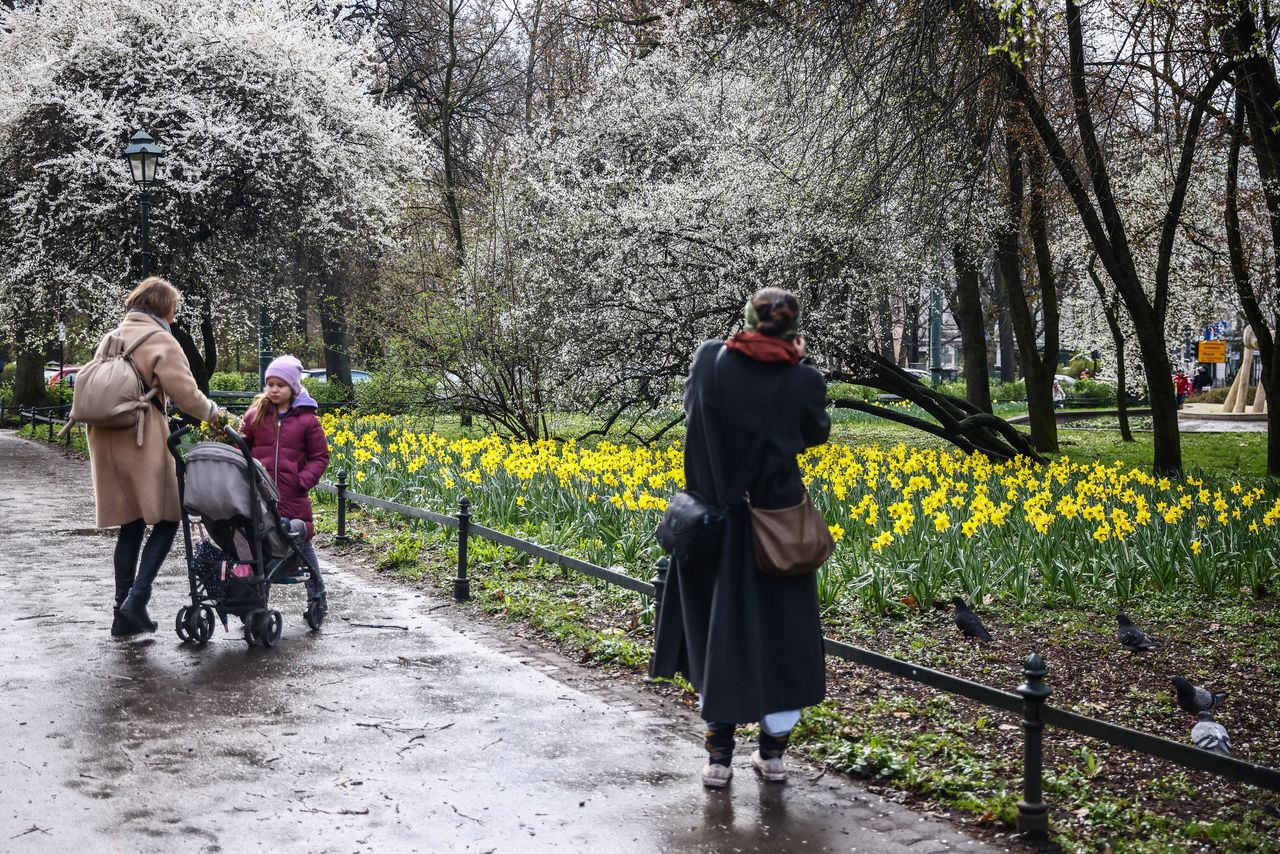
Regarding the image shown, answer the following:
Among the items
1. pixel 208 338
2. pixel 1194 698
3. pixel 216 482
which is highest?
pixel 208 338

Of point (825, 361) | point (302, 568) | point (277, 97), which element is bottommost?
point (302, 568)

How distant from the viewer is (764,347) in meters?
4.41

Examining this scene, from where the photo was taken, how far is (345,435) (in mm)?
15117

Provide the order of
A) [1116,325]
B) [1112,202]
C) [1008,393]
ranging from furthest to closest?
[1008,393] → [1116,325] → [1112,202]

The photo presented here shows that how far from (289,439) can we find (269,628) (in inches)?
42.5

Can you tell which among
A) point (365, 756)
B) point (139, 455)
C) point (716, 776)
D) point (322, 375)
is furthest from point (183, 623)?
point (322, 375)

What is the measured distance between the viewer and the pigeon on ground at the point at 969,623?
6.50m

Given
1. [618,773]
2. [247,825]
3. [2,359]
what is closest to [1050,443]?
[618,773]

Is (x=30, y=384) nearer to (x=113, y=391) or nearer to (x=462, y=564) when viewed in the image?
(x=462, y=564)

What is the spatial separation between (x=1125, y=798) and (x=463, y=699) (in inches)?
114

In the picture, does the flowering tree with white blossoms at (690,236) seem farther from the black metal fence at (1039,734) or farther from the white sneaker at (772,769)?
the white sneaker at (772,769)

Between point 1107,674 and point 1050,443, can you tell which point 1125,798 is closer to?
point 1107,674

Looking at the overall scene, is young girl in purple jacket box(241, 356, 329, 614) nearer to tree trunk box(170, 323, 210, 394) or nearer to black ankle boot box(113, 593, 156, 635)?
black ankle boot box(113, 593, 156, 635)

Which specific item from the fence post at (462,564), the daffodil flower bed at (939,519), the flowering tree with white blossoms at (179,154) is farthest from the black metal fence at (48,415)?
the fence post at (462,564)
